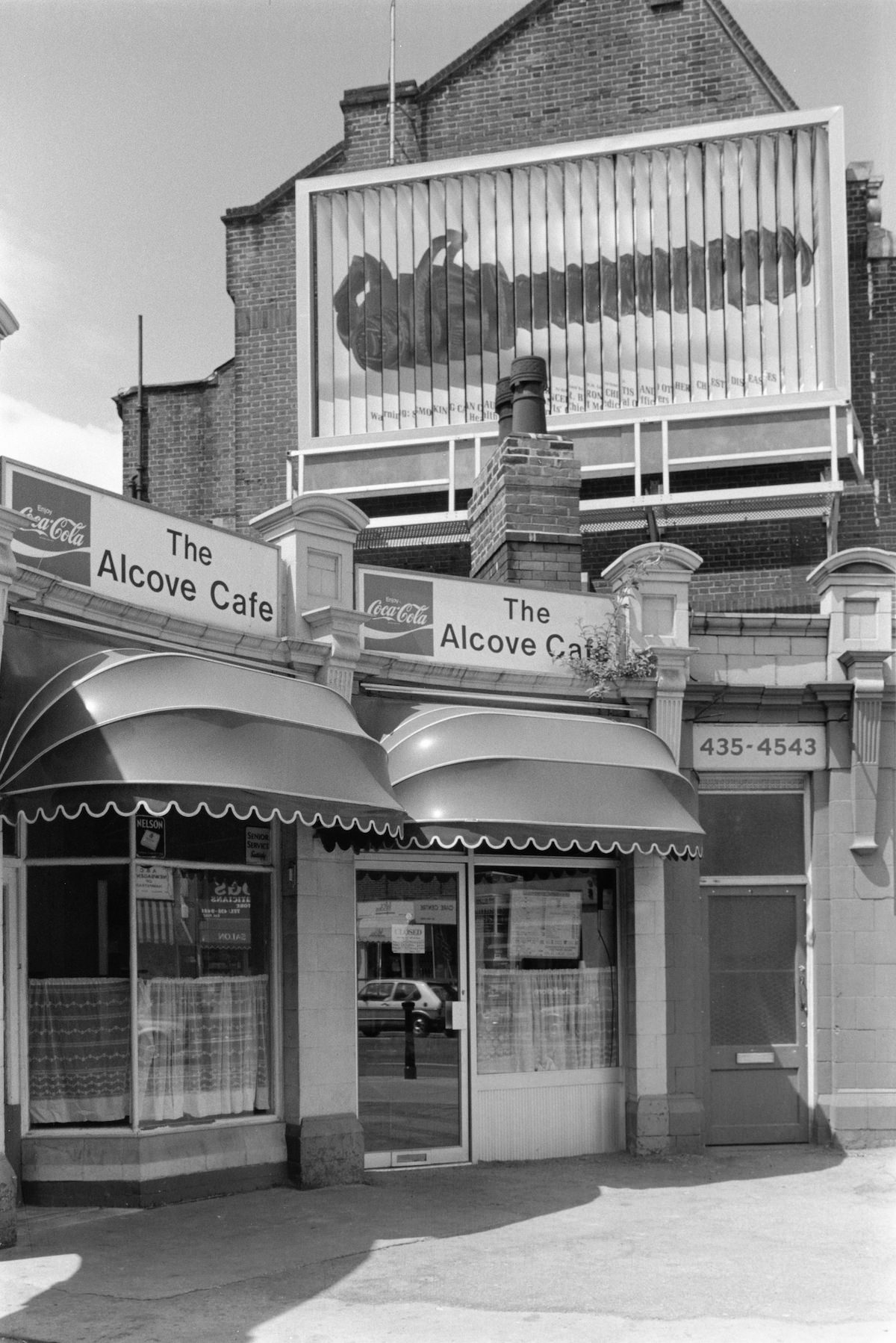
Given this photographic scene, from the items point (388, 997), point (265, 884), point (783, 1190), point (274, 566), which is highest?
point (274, 566)

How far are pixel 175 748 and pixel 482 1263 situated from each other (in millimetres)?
3429

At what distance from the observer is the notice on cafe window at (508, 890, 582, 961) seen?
12.5 metres


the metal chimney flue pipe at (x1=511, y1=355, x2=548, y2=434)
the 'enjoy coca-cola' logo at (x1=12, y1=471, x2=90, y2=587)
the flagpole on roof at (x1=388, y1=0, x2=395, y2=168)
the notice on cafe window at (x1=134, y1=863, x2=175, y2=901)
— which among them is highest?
the flagpole on roof at (x1=388, y1=0, x2=395, y2=168)

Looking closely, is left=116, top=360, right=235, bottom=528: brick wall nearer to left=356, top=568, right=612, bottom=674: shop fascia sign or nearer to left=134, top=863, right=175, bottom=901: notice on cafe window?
left=356, top=568, right=612, bottom=674: shop fascia sign

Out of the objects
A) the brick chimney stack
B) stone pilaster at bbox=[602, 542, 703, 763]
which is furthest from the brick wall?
stone pilaster at bbox=[602, 542, 703, 763]

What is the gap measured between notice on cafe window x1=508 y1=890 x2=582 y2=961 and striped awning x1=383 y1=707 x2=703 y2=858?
1.42 m

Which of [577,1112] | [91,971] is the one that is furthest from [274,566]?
[577,1112]

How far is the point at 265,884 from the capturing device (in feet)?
37.3

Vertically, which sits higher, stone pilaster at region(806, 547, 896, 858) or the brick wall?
the brick wall

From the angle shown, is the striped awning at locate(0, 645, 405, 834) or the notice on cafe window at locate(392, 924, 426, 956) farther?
the notice on cafe window at locate(392, 924, 426, 956)

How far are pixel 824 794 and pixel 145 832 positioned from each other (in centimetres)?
579

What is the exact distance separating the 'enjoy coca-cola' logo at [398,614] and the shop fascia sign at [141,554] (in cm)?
85

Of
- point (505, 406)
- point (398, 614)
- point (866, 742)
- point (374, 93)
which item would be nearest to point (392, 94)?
point (374, 93)

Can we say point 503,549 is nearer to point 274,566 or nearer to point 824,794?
point 274,566
